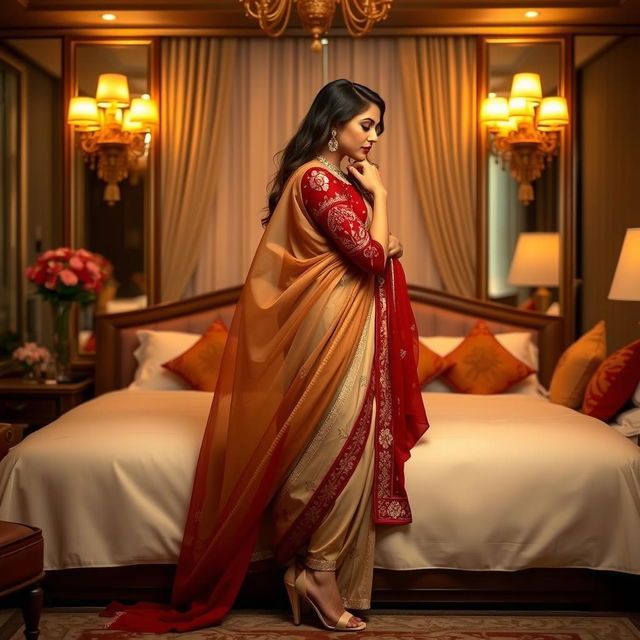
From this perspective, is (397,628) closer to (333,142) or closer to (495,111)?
(333,142)

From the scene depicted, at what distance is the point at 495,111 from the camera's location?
537 centimetres

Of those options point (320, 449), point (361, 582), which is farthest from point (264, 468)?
point (361, 582)

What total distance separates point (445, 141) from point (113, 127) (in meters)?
1.80

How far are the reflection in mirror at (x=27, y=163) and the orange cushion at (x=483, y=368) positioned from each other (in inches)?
91.7

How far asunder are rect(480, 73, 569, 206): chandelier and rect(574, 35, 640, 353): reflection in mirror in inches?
6.6

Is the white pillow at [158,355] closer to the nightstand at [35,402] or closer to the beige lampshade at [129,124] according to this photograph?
the nightstand at [35,402]

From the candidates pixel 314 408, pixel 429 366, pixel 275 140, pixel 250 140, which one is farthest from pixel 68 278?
pixel 314 408

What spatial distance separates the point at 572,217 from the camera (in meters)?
5.43

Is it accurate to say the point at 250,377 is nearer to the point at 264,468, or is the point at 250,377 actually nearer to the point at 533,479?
the point at 264,468

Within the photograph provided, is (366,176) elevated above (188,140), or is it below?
below

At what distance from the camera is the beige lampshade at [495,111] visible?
17.6 feet

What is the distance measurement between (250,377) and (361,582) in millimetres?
750

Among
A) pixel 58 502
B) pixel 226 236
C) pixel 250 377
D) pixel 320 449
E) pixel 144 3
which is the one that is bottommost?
pixel 58 502

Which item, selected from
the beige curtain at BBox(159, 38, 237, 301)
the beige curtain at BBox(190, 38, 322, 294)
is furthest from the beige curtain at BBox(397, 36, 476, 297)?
the beige curtain at BBox(159, 38, 237, 301)
